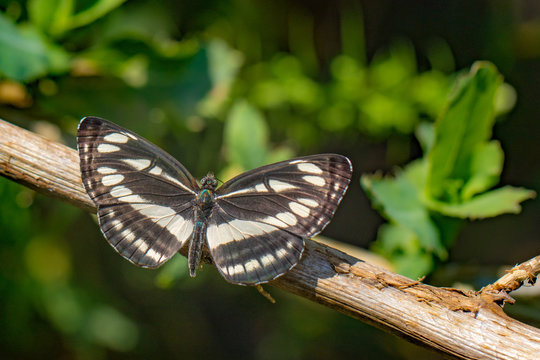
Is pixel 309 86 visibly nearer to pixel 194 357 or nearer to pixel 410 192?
pixel 410 192

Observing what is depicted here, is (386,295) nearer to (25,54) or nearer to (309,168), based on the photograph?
(309,168)

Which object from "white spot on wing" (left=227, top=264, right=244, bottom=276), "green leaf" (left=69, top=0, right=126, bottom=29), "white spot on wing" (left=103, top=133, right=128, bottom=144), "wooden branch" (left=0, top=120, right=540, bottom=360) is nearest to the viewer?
"wooden branch" (left=0, top=120, right=540, bottom=360)

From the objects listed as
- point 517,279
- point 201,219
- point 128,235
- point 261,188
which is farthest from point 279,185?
point 517,279

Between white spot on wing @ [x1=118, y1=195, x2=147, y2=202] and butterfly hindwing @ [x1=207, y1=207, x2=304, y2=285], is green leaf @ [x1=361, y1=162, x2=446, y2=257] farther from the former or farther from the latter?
white spot on wing @ [x1=118, y1=195, x2=147, y2=202]

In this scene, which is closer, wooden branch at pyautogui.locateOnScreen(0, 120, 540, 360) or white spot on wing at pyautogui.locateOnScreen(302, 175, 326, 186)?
wooden branch at pyautogui.locateOnScreen(0, 120, 540, 360)

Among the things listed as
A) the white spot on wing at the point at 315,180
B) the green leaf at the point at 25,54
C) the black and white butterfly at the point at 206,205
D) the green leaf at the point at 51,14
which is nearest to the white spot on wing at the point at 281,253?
the black and white butterfly at the point at 206,205

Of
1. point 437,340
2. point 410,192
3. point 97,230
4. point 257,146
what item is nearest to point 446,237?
point 410,192

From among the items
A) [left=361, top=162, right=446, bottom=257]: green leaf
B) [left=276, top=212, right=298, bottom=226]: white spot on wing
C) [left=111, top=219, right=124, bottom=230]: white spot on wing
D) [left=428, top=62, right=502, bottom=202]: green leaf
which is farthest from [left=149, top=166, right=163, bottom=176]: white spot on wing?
[left=428, top=62, right=502, bottom=202]: green leaf
